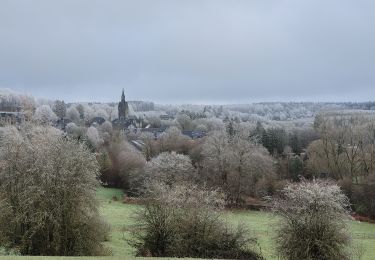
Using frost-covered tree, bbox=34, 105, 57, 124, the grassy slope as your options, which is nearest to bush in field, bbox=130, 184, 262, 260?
the grassy slope

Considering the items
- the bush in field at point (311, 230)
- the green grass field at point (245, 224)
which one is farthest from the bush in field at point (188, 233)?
the bush in field at point (311, 230)

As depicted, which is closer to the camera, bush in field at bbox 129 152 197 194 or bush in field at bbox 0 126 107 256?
bush in field at bbox 0 126 107 256

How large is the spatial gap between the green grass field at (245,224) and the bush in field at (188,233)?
1644 mm

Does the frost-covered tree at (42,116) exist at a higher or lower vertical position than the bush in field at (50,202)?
higher

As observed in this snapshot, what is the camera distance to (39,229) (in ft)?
87.4

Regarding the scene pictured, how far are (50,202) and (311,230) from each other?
14709 mm

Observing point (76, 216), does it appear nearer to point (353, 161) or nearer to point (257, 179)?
point (257, 179)

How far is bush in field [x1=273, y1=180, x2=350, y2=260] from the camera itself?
2662 cm

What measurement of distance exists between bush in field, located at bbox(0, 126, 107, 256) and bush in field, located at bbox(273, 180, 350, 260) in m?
10.7

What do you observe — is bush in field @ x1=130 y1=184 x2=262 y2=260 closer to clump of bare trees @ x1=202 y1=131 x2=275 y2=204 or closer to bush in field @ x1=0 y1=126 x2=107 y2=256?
bush in field @ x1=0 y1=126 x2=107 y2=256

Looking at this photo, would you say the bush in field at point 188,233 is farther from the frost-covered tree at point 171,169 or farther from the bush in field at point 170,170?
the frost-covered tree at point 171,169

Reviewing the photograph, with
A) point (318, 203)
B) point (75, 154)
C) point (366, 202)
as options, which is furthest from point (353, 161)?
point (75, 154)

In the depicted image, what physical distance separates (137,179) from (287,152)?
31.8 metres

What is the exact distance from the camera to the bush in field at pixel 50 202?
2659cm
